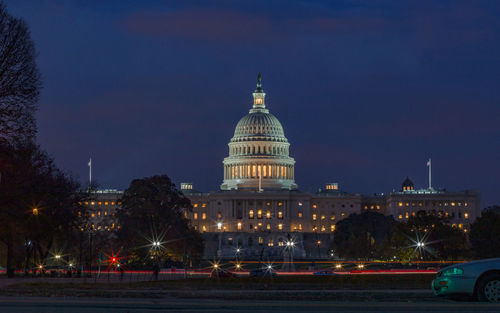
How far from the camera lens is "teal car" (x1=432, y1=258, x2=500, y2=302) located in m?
25.9

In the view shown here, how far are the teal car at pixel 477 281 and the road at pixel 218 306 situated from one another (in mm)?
440

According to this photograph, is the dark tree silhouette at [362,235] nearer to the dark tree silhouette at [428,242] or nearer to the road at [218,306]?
the dark tree silhouette at [428,242]

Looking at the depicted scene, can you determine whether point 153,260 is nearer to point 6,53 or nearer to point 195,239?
point 195,239

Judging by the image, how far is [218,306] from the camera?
1014 inches

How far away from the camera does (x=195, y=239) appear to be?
114 meters

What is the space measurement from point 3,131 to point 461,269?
22.5 metres

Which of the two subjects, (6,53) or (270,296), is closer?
(270,296)

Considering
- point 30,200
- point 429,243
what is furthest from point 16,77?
point 429,243

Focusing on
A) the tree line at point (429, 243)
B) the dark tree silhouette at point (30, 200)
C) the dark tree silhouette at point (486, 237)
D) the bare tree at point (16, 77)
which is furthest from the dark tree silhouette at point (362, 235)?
the bare tree at point (16, 77)

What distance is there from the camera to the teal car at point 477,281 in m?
25.9

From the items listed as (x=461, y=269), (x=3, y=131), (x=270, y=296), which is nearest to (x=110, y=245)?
(x=3, y=131)

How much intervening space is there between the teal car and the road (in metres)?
0.44

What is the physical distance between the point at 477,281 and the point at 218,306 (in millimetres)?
7693

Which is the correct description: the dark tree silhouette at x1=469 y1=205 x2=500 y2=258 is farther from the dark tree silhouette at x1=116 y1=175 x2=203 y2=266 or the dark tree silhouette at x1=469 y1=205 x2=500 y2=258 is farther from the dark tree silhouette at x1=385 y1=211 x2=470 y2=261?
the dark tree silhouette at x1=116 y1=175 x2=203 y2=266
